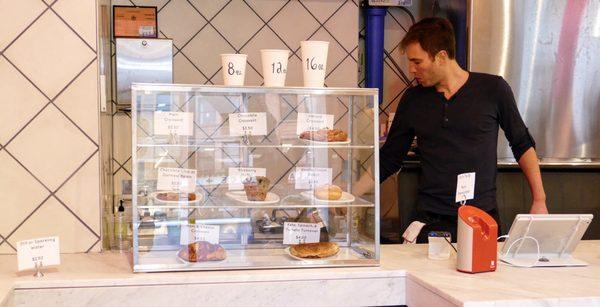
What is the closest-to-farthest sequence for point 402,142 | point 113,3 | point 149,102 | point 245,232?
point 149,102 < point 245,232 < point 402,142 < point 113,3

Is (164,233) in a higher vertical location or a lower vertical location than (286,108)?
lower

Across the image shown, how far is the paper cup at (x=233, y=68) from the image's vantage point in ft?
7.06

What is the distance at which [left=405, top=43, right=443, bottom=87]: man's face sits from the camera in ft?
9.43

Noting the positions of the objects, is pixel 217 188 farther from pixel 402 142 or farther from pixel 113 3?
pixel 113 3

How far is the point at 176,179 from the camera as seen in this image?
2.11 metres

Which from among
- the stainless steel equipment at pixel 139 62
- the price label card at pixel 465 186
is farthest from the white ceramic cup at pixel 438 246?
the stainless steel equipment at pixel 139 62

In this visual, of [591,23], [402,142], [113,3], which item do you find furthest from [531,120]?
[113,3]

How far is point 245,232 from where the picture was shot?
7.39ft

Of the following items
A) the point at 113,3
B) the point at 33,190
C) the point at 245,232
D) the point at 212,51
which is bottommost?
the point at 245,232

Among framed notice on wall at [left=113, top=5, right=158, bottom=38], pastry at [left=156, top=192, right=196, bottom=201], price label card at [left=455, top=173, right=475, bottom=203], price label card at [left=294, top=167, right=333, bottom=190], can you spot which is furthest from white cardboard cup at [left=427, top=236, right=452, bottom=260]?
framed notice on wall at [left=113, top=5, right=158, bottom=38]

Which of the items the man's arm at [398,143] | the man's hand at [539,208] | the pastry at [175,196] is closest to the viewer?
the pastry at [175,196]

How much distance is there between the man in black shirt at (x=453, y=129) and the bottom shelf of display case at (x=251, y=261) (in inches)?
28.8

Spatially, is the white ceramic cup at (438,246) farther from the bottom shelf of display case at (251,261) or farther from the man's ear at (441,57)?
the man's ear at (441,57)

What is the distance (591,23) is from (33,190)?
3.23 meters
